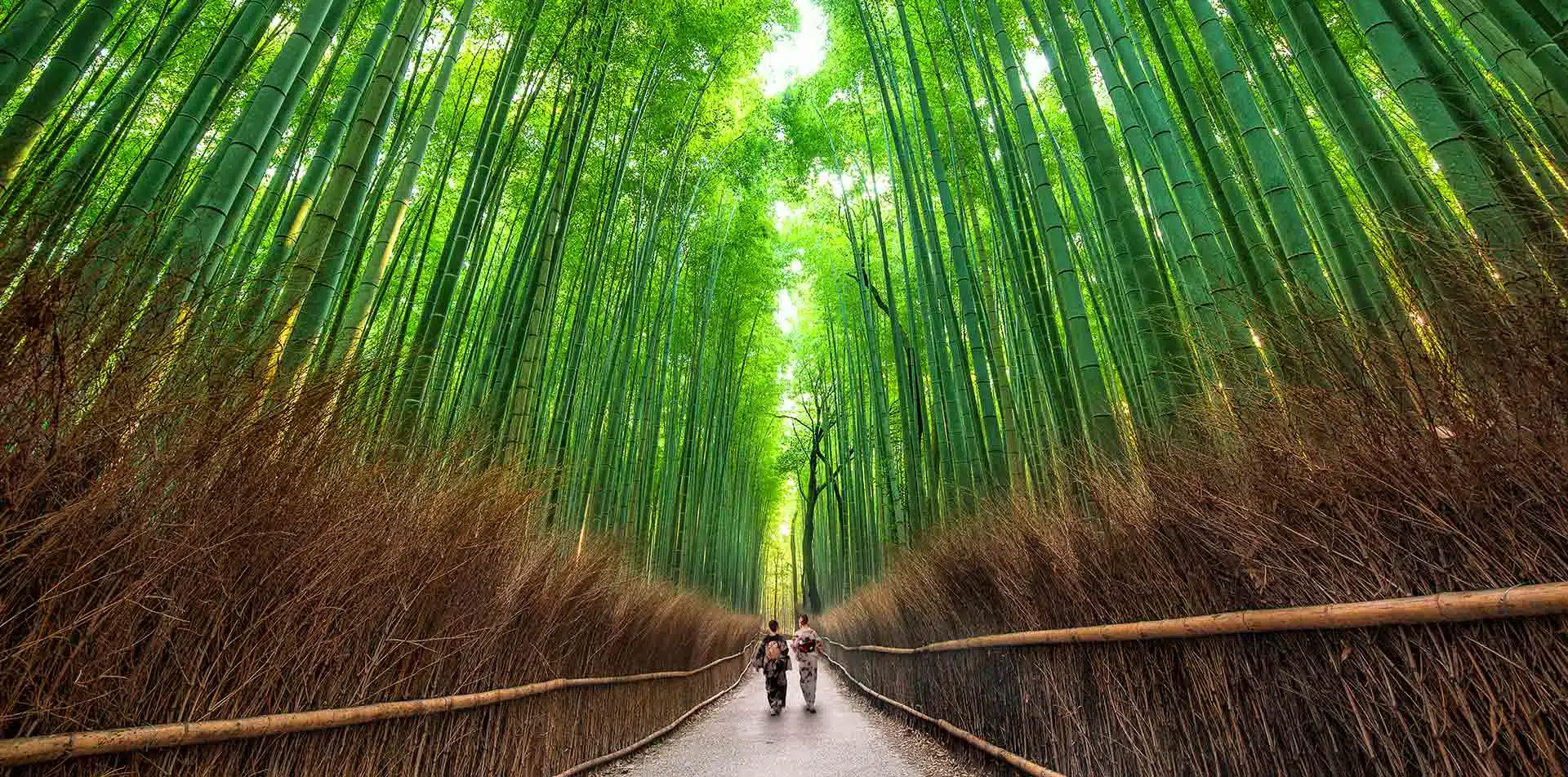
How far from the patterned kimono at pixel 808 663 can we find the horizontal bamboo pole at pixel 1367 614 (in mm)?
4689

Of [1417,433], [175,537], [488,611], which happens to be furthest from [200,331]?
Result: [1417,433]

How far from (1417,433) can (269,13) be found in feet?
10.3

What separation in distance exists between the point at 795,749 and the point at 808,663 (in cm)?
222

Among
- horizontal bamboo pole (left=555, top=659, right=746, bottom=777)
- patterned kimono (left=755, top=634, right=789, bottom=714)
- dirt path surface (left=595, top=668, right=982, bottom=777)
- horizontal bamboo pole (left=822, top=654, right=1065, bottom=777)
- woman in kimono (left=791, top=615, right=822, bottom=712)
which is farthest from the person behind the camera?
woman in kimono (left=791, top=615, right=822, bottom=712)

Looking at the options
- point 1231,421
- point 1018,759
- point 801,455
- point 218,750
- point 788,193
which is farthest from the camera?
point 801,455

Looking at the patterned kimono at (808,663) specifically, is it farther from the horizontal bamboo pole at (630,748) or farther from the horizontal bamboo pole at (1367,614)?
the horizontal bamboo pole at (1367,614)

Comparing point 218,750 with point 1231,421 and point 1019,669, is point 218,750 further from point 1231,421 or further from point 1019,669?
point 1019,669

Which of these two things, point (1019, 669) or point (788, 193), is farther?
point (788, 193)

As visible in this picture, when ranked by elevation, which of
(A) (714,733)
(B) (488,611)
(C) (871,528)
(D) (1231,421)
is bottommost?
(A) (714,733)

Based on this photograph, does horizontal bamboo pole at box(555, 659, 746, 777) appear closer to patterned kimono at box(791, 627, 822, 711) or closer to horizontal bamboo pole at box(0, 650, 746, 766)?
patterned kimono at box(791, 627, 822, 711)

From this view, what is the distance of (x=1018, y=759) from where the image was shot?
2611 mm

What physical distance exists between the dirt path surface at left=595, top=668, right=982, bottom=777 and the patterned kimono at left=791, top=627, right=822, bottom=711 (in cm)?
16

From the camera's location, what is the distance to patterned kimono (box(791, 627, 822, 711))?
20.3 feet

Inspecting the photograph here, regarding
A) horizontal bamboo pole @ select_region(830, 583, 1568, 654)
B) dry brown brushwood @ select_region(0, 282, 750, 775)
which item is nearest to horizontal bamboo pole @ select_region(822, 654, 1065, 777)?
horizontal bamboo pole @ select_region(830, 583, 1568, 654)
